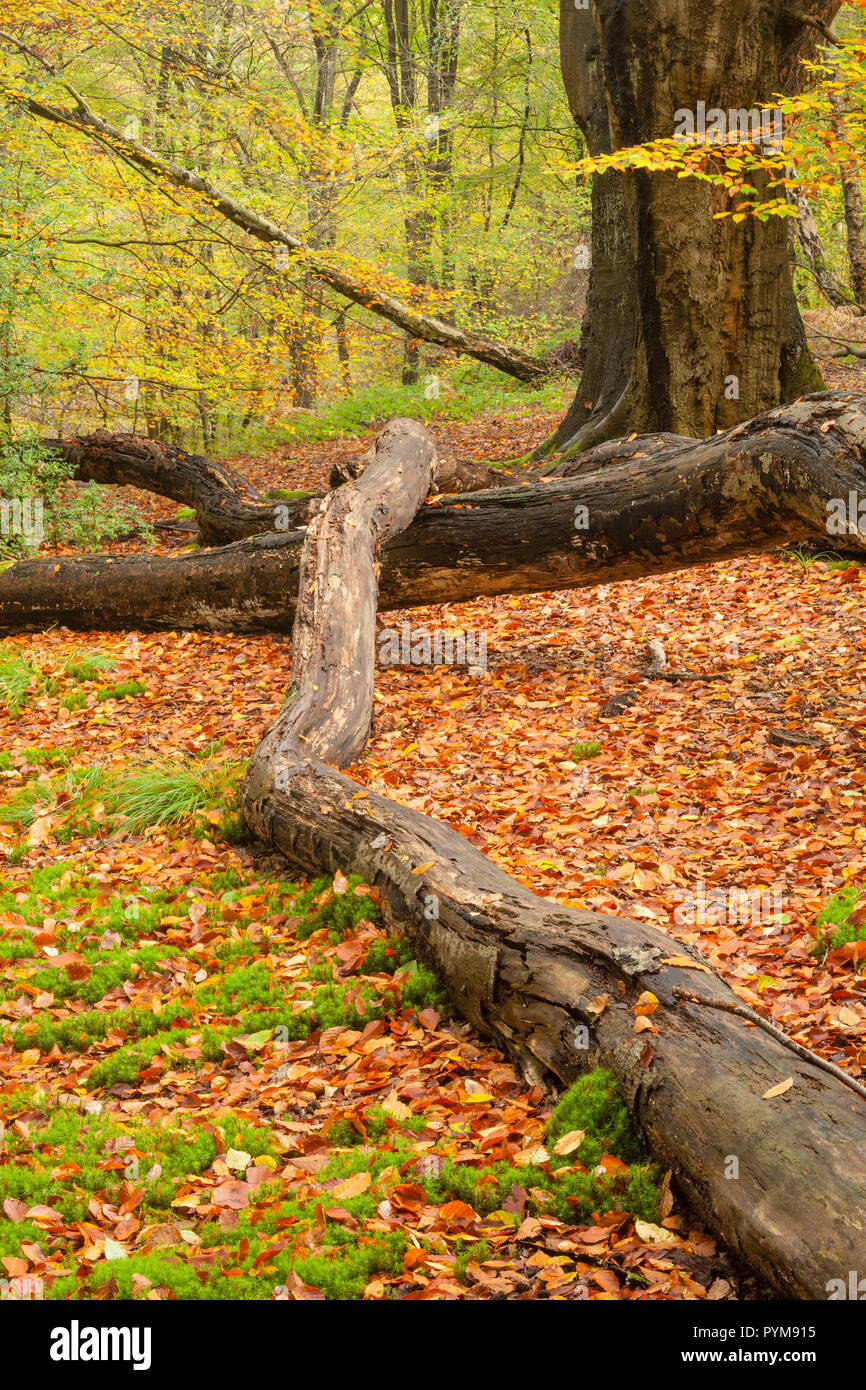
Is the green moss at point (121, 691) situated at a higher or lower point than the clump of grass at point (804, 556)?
lower

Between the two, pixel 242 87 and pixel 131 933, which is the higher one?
pixel 242 87

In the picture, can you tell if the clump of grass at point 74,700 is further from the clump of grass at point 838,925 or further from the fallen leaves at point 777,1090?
the fallen leaves at point 777,1090

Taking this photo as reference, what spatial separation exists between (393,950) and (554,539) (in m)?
4.30

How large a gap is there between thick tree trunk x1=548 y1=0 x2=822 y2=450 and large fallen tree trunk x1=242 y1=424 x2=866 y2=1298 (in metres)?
5.55

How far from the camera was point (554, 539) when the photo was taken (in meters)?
7.96

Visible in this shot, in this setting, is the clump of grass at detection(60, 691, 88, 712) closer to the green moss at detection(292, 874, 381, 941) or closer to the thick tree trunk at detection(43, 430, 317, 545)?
the thick tree trunk at detection(43, 430, 317, 545)

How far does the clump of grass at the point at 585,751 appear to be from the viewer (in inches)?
261

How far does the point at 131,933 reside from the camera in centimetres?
527

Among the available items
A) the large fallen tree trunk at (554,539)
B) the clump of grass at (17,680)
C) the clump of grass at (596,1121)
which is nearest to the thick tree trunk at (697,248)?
the large fallen tree trunk at (554,539)

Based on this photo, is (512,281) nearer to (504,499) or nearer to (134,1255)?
(504,499)

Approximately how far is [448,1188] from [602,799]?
3.11 m

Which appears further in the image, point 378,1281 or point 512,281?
point 512,281

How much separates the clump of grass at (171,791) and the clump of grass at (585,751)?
234 centimetres
